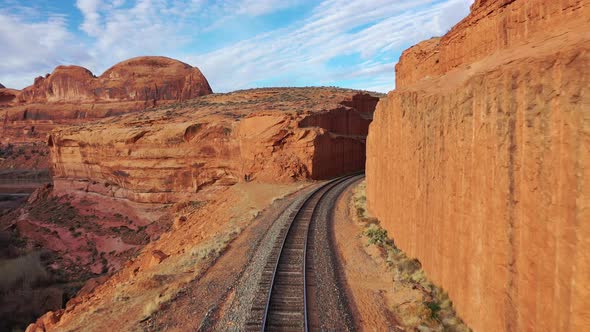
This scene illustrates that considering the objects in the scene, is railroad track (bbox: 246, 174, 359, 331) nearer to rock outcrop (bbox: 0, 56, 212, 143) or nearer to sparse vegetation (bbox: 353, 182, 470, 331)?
sparse vegetation (bbox: 353, 182, 470, 331)

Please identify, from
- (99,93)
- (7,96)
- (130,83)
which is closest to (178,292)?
(130,83)

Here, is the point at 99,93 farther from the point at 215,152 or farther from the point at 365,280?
the point at 365,280

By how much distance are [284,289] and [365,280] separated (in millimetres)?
2349

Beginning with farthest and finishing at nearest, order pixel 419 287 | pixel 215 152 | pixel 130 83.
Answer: pixel 130 83 → pixel 215 152 → pixel 419 287

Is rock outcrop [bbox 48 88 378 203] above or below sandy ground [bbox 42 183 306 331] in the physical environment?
above

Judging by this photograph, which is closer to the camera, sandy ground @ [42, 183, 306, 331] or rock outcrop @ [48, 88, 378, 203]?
sandy ground @ [42, 183, 306, 331]

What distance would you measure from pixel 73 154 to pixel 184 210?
21.6m

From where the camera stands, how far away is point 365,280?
386 inches

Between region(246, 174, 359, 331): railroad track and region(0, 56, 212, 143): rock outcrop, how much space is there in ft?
235

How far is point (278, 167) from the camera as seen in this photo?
1171 inches

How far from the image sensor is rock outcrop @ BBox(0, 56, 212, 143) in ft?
260

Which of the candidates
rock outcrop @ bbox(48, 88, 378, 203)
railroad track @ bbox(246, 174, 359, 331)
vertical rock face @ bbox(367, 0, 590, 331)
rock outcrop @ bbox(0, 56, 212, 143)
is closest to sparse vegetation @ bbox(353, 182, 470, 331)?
vertical rock face @ bbox(367, 0, 590, 331)

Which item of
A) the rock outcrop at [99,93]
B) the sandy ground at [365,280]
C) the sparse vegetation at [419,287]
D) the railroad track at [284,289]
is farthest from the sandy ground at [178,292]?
the rock outcrop at [99,93]

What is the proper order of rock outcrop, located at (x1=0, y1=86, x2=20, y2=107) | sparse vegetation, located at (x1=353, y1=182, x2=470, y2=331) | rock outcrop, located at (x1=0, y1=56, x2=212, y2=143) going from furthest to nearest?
1. rock outcrop, located at (x1=0, y1=86, x2=20, y2=107)
2. rock outcrop, located at (x1=0, y1=56, x2=212, y2=143)
3. sparse vegetation, located at (x1=353, y1=182, x2=470, y2=331)
